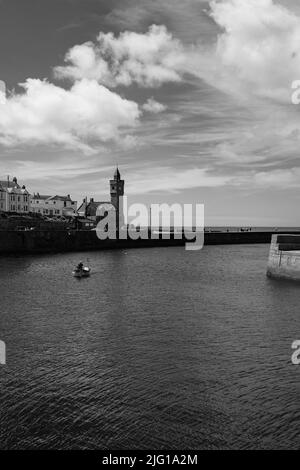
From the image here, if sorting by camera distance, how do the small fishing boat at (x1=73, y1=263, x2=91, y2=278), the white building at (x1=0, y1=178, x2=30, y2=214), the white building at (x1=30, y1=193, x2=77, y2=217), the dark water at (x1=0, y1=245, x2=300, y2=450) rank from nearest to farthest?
1. the dark water at (x1=0, y1=245, x2=300, y2=450)
2. the small fishing boat at (x1=73, y1=263, x2=91, y2=278)
3. the white building at (x1=0, y1=178, x2=30, y2=214)
4. the white building at (x1=30, y1=193, x2=77, y2=217)

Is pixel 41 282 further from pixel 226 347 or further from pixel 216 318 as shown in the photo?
pixel 226 347

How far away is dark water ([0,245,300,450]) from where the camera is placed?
13602mm

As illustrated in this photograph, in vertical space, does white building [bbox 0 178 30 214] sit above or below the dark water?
above

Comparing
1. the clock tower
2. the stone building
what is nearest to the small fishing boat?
the stone building

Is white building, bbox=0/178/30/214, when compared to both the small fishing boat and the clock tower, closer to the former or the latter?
the clock tower

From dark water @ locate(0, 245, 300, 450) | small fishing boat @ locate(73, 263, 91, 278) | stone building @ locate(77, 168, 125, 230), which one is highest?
stone building @ locate(77, 168, 125, 230)

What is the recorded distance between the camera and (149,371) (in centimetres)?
1905

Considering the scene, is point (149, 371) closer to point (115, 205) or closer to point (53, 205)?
point (115, 205)

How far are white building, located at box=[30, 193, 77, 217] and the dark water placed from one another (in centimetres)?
11137

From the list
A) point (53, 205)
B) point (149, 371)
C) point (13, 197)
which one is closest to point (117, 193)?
point (53, 205)

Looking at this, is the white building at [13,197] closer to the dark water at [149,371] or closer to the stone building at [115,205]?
the stone building at [115,205]

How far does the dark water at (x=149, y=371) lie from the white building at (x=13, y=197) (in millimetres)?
86811

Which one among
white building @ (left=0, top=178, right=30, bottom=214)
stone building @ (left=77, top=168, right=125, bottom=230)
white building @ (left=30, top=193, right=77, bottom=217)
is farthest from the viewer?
white building @ (left=30, top=193, right=77, bottom=217)

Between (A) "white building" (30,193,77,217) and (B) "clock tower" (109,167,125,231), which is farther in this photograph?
(A) "white building" (30,193,77,217)
